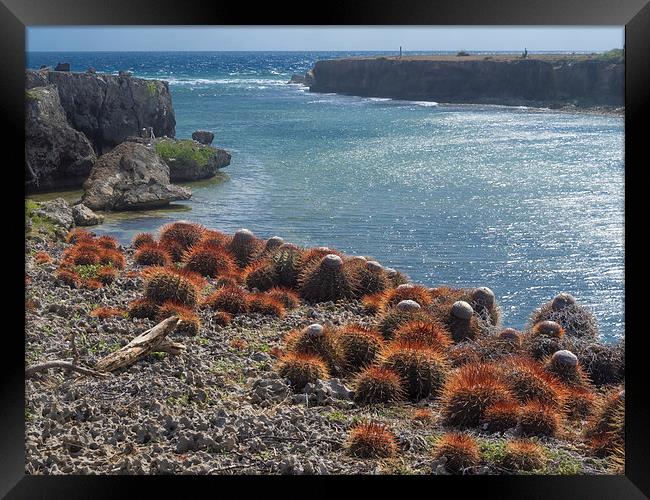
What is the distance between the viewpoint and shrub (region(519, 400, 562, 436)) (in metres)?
4.11

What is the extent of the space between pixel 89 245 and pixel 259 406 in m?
2.14

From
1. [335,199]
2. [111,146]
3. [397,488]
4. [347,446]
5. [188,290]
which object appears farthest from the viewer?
[111,146]

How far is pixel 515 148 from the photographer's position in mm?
5598

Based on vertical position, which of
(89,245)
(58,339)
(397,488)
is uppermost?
(89,245)

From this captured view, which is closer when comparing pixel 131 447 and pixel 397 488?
pixel 397 488

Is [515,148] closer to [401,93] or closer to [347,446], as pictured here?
[401,93]

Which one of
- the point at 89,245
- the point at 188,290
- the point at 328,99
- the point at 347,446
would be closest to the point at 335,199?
the point at 328,99

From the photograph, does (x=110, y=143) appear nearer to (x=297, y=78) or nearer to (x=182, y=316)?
(x=297, y=78)

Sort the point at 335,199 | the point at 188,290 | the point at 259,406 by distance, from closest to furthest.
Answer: the point at 259,406 < the point at 188,290 < the point at 335,199

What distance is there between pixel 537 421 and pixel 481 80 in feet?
8.80

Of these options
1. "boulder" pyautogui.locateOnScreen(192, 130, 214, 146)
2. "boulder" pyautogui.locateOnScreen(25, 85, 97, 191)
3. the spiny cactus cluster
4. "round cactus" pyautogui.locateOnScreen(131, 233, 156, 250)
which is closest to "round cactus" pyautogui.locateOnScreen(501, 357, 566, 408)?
the spiny cactus cluster

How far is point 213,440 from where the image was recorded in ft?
13.2

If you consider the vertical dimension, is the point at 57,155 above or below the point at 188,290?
above

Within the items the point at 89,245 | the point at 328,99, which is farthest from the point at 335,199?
the point at 89,245
